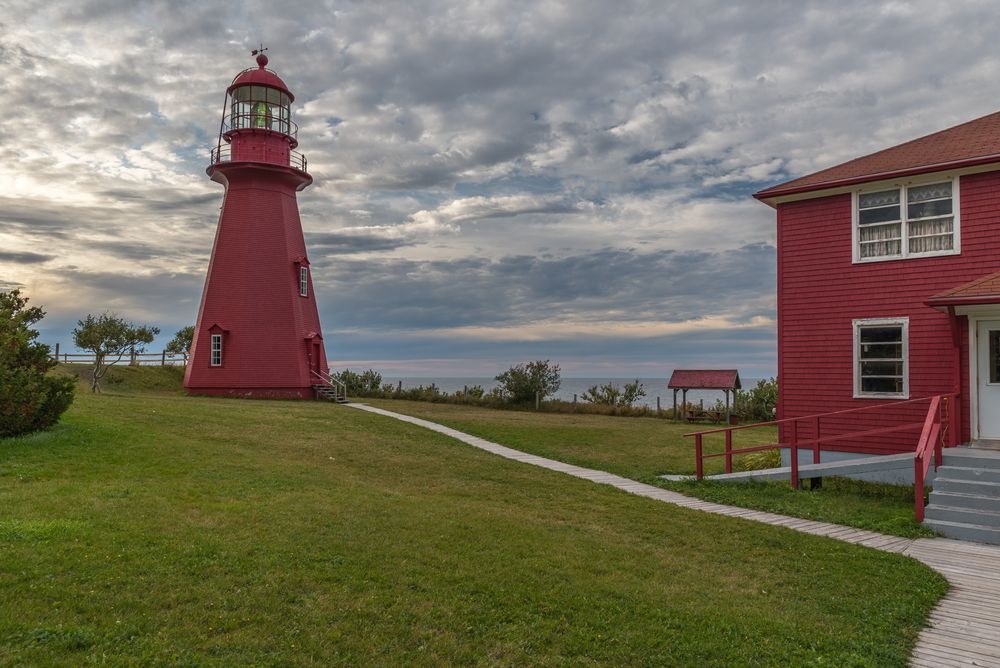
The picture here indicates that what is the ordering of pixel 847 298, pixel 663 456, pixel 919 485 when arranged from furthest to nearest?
pixel 663 456 → pixel 847 298 → pixel 919 485

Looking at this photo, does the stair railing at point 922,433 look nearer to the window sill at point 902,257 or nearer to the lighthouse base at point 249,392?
the window sill at point 902,257

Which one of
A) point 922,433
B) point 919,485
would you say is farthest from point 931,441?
point 919,485

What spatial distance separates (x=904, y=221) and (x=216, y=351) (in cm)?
2623

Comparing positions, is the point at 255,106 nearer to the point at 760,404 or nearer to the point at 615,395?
the point at 615,395

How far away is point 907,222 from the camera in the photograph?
544 inches

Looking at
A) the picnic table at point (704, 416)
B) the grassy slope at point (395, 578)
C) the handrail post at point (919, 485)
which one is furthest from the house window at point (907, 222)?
the picnic table at point (704, 416)

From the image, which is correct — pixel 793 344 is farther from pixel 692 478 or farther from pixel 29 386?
pixel 29 386

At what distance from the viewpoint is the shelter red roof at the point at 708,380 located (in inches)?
1152

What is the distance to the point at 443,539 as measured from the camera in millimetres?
8062

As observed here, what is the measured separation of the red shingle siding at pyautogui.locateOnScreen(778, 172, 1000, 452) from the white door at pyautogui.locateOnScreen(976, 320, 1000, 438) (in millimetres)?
232

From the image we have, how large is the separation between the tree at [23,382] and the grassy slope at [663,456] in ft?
36.3

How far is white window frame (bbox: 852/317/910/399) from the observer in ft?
45.1

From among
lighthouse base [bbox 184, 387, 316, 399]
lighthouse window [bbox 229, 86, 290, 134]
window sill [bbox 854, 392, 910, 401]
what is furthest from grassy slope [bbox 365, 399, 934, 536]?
lighthouse window [bbox 229, 86, 290, 134]

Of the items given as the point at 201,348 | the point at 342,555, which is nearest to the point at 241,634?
the point at 342,555
